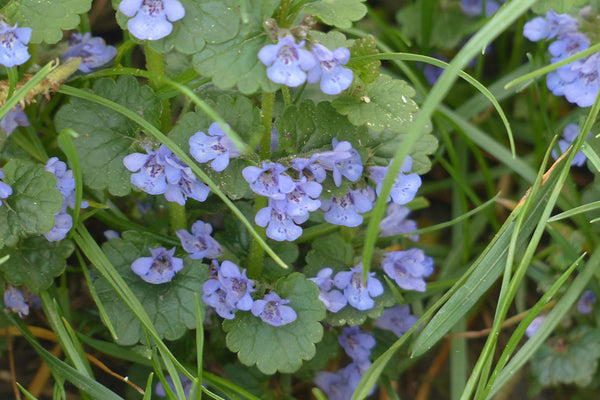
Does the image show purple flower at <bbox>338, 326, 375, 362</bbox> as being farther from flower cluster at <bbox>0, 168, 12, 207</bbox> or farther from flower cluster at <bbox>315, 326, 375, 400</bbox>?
flower cluster at <bbox>0, 168, 12, 207</bbox>

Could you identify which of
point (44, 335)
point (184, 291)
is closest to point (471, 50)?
point (184, 291)

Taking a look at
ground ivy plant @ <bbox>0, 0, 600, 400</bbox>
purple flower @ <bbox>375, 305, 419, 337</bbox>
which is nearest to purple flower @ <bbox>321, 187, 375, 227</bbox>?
ground ivy plant @ <bbox>0, 0, 600, 400</bbox>

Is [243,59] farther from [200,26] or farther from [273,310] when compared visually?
[273,310]

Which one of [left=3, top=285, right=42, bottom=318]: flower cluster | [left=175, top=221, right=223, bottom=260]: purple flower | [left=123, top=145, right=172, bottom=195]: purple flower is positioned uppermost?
[left=123, top=145, right=172, bottom=195]: purple flower

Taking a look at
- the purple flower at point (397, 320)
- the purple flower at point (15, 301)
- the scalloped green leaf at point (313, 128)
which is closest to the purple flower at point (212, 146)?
the scalloped green leaf at point (313, 128)

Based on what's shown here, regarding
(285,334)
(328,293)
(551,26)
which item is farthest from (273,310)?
(551,26)

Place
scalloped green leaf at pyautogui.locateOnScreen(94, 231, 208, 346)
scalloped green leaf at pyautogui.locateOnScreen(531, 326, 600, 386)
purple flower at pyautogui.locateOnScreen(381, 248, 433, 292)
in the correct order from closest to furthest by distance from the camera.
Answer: scalloped green leaf at pyautogui.locateOnScreen(94, 231, 208, 346) < purple flower at pyautogui.locateOnScreen(381, 248, 433, 292) < scalloped green leaf at pyautogui.locateOnScreen(531, 326, 600, 386)
